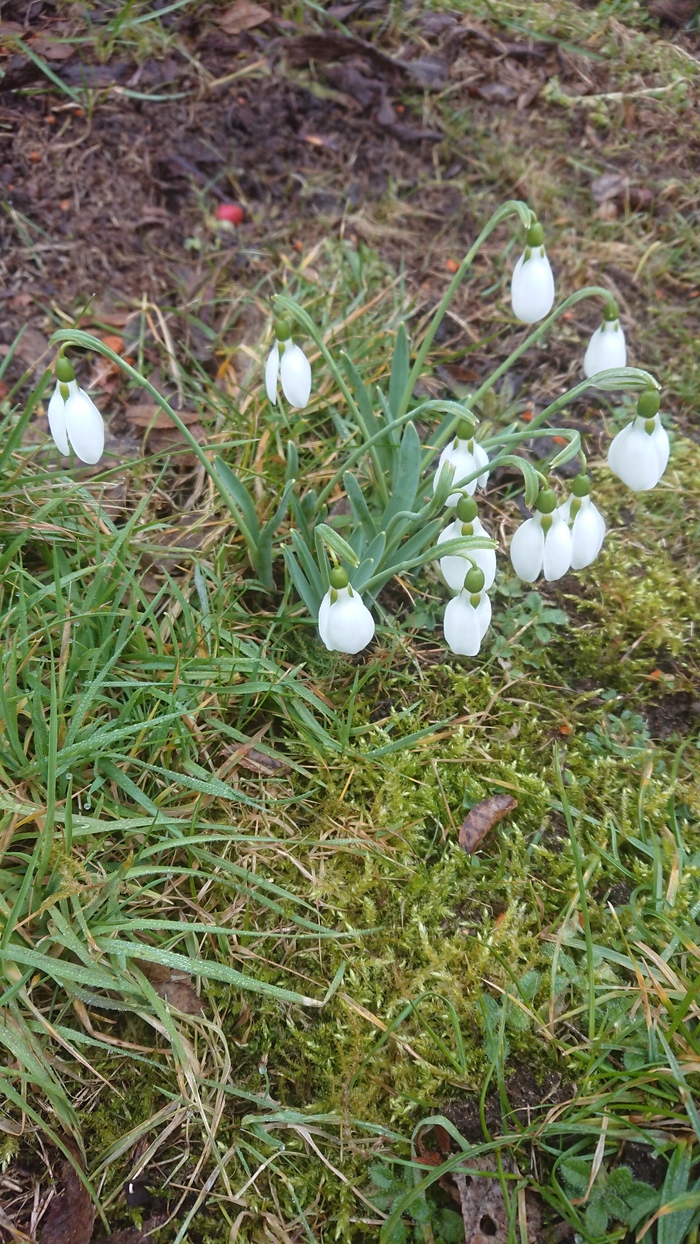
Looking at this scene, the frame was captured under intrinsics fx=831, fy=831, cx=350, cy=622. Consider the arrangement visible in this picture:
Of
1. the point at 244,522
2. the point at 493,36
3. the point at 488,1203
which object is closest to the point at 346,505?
the point at 244,522

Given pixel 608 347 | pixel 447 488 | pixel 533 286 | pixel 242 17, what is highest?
pixel 242 17

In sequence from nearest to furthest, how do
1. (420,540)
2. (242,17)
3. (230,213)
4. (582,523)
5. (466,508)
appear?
(466,508) < (582,523) < (420,540) < (230,213) < (242,17)

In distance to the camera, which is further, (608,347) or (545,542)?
(608,347)

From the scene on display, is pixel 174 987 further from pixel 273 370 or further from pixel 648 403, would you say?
pixel 648 403

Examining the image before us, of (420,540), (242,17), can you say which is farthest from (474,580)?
(242,17)

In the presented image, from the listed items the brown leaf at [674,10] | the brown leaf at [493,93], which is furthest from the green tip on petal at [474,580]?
the brown leaf at [674,10]

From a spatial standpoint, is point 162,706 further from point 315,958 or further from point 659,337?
point 659,337

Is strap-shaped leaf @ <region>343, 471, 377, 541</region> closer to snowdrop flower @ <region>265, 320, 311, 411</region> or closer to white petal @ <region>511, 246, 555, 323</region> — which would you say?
snowdrop flower @ <region>265, 320, 311, 411</region>
